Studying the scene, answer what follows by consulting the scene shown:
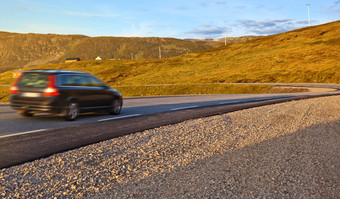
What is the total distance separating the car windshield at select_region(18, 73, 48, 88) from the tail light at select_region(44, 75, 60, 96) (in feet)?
0.37

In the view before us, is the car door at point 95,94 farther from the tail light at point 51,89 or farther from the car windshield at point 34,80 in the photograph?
the car windshield at point 34,80

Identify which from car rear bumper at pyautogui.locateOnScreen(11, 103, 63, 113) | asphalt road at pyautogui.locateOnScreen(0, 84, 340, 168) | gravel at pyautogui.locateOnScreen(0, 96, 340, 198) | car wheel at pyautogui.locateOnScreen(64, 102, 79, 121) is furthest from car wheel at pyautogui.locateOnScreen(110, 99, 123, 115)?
gravel at pyautogui.locateOnScreen(0, 96, 340, 198)

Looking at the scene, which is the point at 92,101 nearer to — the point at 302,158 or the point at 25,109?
the point at 25,109

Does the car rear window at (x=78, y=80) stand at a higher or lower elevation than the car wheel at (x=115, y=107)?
higher

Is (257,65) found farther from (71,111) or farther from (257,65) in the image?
(71,111)

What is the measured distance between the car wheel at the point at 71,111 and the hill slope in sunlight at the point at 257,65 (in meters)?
40.7

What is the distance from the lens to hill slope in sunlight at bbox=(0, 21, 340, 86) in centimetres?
4991

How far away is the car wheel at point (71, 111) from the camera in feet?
29.6

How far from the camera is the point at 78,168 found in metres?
4.69

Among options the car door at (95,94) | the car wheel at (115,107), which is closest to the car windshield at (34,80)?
the car door at (95,94)

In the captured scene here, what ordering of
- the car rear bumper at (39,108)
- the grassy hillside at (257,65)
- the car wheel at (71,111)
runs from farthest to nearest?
the grassy hillside at (257,65), the car wheel at (71,111), the car rear bumper at (39,108)

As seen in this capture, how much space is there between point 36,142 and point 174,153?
2709 millimetres

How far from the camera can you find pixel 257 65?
61.7m

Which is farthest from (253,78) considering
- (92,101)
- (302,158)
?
(302,158)
